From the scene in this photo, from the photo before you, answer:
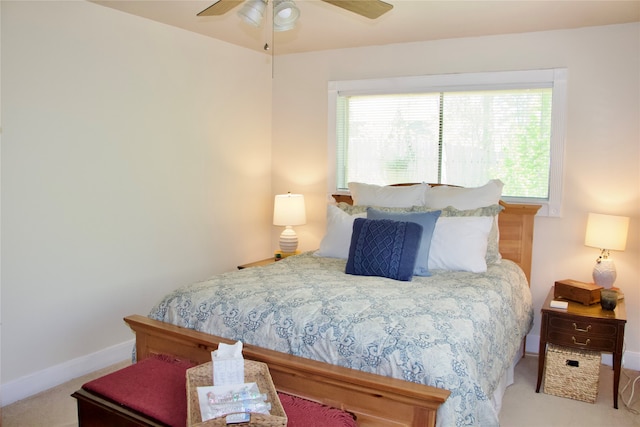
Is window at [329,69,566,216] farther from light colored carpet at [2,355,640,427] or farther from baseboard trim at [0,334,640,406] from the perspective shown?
light colored carpet at [2,355,640,427]

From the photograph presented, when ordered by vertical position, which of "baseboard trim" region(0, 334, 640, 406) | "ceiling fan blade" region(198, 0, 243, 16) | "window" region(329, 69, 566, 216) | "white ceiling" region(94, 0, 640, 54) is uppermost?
"white ceiling" region(94, 0, 640, 54)

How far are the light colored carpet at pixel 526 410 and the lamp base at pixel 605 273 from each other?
636mm

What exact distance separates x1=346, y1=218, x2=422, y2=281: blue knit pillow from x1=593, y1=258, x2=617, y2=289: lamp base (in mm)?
1260

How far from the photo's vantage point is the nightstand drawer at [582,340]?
10.1ft

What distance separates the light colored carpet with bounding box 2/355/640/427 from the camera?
9.37ft

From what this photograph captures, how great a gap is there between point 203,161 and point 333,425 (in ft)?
9.10

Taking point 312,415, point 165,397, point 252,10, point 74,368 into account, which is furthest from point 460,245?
point 74,368

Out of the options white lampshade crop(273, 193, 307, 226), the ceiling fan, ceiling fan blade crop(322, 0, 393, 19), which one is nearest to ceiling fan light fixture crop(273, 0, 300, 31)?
the ceiling fan

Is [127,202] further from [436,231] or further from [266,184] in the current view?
[436,231]

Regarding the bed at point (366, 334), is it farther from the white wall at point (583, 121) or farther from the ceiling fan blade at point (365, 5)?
the ceiling fan blade at point (365, 5)

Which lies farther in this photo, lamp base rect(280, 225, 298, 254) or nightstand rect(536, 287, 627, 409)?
lamp base rect(280, 225, 298, 254)

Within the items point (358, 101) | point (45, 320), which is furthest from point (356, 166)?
point (45, 320)

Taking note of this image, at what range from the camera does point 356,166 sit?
4621 millimetres

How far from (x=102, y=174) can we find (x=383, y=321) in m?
2.15
